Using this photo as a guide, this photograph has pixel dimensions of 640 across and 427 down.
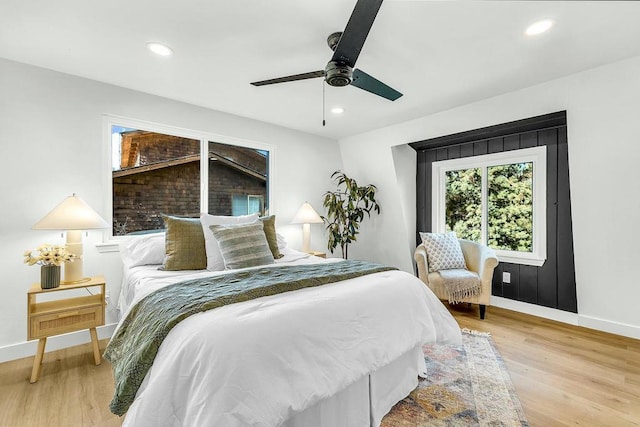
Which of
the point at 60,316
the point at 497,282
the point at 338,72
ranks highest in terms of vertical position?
the point at 338,72

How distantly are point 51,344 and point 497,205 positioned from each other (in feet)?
16.2

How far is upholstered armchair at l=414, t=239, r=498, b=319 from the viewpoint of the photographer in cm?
328

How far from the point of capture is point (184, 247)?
248 centimetres

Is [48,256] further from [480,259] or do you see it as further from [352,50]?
[480,259]

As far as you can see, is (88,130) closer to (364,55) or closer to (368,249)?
(364,55)

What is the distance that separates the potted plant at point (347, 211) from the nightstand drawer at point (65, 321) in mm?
2857

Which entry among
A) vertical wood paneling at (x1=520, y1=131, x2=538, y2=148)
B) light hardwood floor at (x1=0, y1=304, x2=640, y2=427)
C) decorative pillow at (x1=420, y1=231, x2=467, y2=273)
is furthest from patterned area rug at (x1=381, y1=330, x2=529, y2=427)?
vertical wood paneling at (x1=520, y1=131, x2=538, y2=148)

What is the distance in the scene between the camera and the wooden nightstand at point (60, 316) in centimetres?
214

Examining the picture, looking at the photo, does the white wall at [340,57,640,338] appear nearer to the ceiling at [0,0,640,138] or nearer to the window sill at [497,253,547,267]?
the ceiling at [0,0,640,138]

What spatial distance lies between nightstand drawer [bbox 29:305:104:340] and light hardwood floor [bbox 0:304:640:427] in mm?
325

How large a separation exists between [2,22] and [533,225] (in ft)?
16.4

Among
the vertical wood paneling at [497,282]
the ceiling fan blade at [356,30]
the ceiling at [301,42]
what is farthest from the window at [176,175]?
the vertical wood paneling at [497,282]

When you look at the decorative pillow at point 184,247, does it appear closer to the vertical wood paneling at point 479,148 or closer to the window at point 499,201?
the window at point 499,201

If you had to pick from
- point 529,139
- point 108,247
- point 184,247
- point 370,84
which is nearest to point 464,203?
point 529,139
